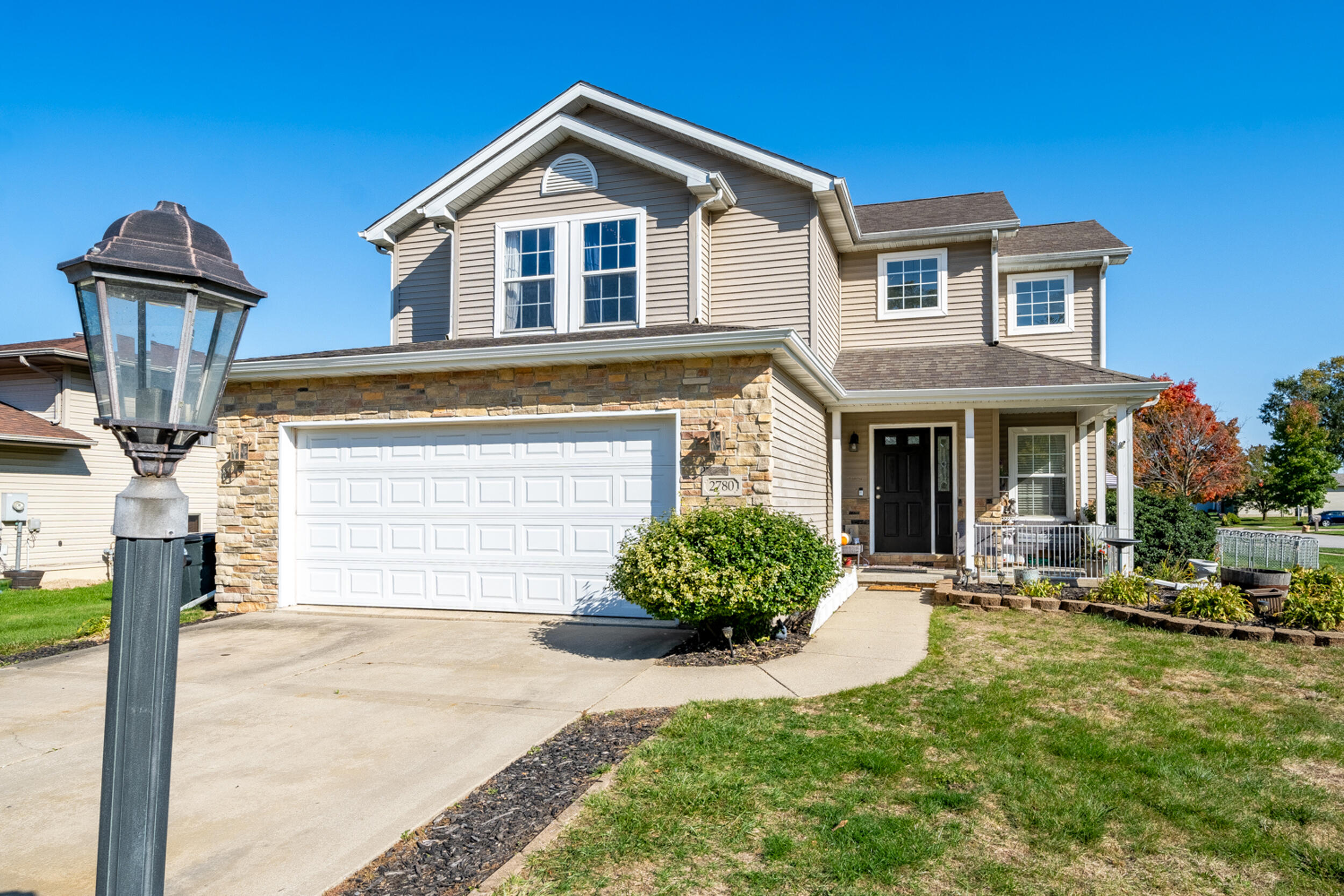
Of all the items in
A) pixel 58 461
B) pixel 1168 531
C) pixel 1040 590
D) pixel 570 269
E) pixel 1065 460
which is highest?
pixel 570 269

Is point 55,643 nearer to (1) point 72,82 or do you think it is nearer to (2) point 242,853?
(2) point 242,853

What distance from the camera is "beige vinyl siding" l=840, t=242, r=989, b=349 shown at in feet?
45.2

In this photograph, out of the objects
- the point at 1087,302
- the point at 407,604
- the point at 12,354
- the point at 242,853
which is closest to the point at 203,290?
the point at 242,853

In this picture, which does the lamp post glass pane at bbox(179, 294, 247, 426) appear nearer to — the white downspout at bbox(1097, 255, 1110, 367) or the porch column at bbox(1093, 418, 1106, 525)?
the porch column at bbox(1093, 418, 1106, 525)

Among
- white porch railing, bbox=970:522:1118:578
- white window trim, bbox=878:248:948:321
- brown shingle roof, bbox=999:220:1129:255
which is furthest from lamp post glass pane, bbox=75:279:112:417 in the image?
brown shingle roof, bbox=999:220:1129:255

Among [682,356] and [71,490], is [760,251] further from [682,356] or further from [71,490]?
[71,490]

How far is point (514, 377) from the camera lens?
9375 mm

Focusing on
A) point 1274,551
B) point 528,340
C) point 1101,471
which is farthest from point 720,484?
point 1101,471

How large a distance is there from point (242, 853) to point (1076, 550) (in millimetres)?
11966

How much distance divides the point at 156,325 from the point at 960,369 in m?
12.0

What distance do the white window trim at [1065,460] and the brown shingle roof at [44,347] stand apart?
18.1 meters

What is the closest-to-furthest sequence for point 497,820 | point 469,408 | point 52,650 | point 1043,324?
1. point 497,820
2. point 52,650
3. point 469,408
4. point 1043,324

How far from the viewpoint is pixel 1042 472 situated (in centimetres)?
1426

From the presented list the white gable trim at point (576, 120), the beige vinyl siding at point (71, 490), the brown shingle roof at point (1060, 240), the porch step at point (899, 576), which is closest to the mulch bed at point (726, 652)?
the porch step at point (899, 576)
